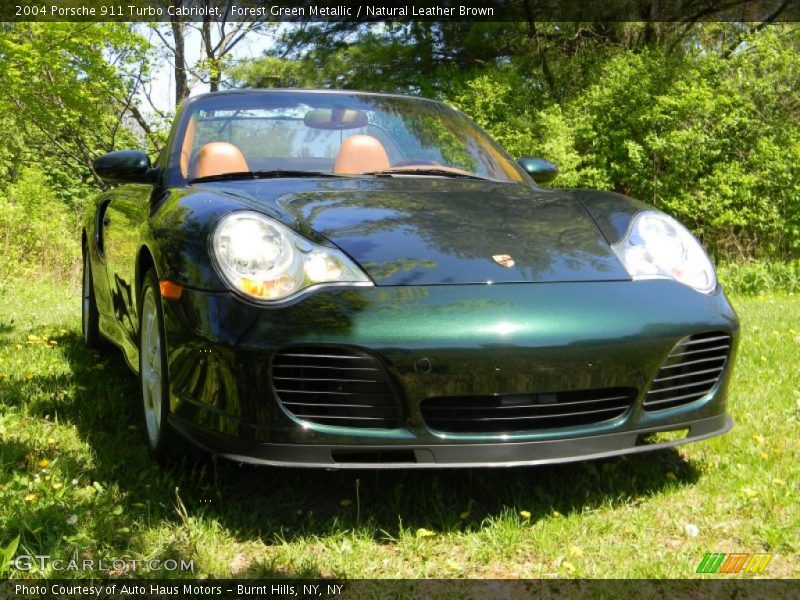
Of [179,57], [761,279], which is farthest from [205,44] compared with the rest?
[761,279]

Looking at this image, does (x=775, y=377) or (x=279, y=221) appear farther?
(x=775, y=377)

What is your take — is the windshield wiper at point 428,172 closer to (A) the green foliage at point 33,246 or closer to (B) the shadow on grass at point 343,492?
(B) the shadow on grass at point 343,492

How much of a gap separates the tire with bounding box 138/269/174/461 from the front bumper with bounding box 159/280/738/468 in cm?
23

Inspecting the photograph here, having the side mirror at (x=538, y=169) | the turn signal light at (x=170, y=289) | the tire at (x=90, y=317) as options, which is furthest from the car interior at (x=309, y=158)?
the tire at (x=90, y=317)

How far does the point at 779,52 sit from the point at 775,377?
11.9 meters

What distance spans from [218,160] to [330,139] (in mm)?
584

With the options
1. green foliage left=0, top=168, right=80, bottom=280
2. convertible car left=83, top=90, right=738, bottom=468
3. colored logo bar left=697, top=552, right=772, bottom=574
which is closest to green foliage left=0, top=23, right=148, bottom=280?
green foliage left=0, top=168, right=80, bottom=280

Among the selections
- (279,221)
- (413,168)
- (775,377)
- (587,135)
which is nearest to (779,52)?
(587,135)

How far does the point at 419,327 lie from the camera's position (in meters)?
2.25

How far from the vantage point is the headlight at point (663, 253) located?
106 inches

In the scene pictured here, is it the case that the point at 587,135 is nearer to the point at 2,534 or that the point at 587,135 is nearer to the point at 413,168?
the point at 413,168

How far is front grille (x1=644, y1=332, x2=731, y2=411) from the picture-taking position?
2.50 m

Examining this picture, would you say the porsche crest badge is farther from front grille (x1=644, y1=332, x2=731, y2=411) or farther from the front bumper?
front grille (x1=644, y1=332, x2=731, y2=411)

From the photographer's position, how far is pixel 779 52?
46.7 feet
